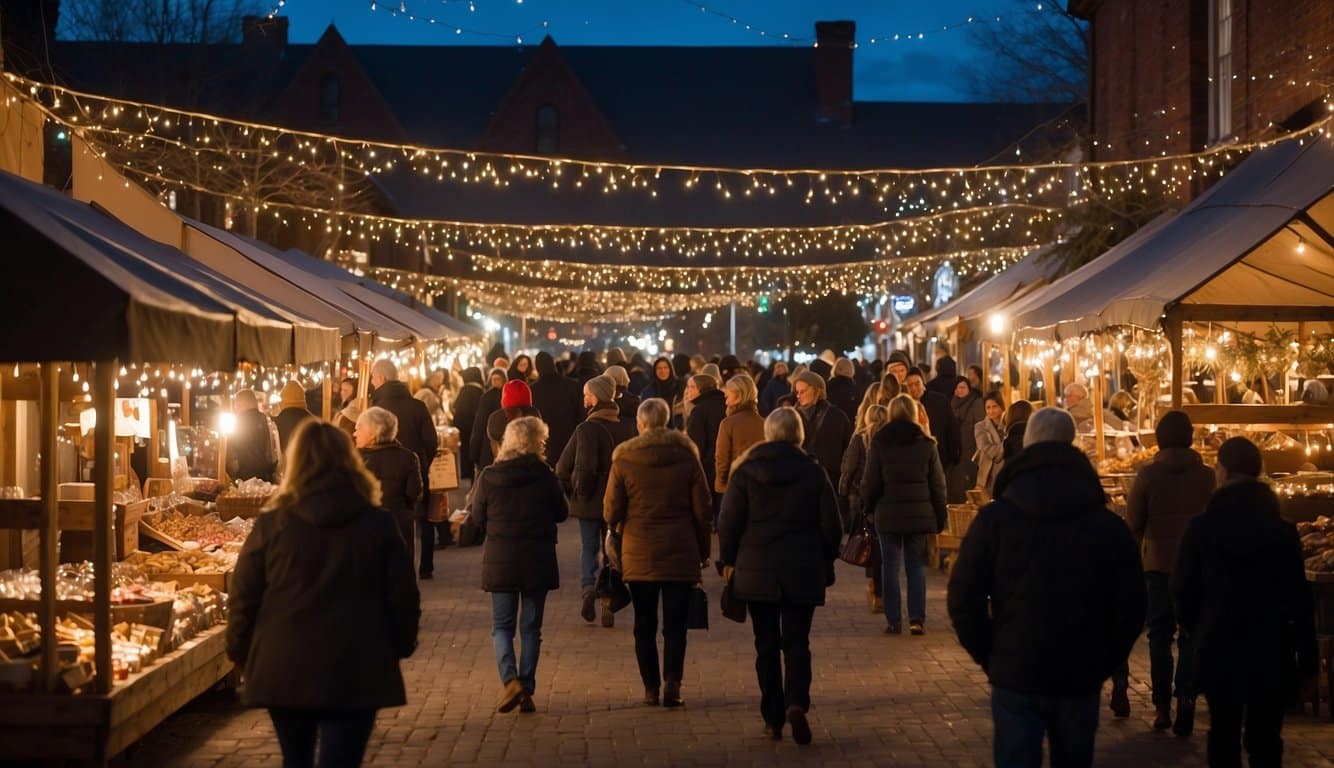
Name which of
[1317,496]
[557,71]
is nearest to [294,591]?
[1317,496]

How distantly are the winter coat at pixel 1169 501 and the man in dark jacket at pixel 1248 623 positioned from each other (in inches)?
72.6

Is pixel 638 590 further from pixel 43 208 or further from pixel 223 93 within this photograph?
pixel 223 93

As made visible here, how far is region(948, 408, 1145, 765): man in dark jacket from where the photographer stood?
5422 mm

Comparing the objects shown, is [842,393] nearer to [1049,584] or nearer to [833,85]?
[1049,584]

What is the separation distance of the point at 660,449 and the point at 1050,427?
3.29 metres

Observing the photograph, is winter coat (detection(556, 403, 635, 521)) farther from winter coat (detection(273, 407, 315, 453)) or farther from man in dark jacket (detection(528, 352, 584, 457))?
→ man in dark jacket (detection(528, 352, 584, 457))

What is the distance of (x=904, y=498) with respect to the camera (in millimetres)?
11180

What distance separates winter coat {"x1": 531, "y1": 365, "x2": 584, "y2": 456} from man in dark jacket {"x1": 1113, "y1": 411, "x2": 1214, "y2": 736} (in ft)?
29.9

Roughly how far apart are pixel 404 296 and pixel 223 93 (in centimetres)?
1507

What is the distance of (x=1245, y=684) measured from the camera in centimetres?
623

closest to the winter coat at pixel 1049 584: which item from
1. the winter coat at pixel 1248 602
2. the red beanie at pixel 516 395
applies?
the winter coat at pixel 1248 602

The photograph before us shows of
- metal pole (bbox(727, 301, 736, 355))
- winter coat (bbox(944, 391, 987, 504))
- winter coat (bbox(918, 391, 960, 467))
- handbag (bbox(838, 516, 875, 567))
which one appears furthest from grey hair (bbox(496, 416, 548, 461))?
metal pole (bbox(727, 301, 736, 355))

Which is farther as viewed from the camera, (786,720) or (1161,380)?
(1161,380)

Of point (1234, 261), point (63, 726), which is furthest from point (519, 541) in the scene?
point (1234, 261)
